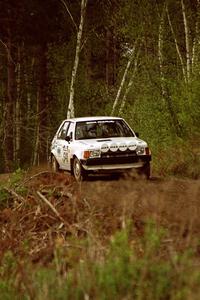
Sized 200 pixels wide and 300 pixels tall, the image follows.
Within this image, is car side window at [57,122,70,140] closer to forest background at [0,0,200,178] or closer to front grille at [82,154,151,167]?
front grille at [82,154,151,167]

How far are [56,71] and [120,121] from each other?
29.5 meters

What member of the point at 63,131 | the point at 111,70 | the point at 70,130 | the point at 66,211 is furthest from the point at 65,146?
the point at 111,70

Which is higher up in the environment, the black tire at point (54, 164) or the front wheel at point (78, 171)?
the front wheel at point (78, 171)

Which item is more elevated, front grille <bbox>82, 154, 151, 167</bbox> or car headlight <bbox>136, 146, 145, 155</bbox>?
car headlight <bbox>136, 146, 145, 155</bbox>

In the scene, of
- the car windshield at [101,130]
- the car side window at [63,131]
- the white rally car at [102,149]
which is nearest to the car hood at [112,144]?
the white rally car at [102,149]

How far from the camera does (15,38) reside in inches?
1501

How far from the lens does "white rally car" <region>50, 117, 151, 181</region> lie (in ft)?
55.6

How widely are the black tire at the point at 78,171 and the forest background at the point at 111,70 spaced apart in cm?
286

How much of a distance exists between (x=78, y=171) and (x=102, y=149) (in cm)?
87

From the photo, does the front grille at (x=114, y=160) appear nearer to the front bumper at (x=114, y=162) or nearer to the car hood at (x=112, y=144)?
the front bumper at (x=114, y=162)

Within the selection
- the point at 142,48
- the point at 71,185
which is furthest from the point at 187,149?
the point at 142,48

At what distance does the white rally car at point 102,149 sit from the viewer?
16.9 metres

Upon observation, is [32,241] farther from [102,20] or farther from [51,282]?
[102,20]

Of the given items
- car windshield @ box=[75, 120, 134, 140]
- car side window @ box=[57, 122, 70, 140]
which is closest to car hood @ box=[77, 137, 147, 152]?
car windshield @ box=[75, 120, 134, 140]
